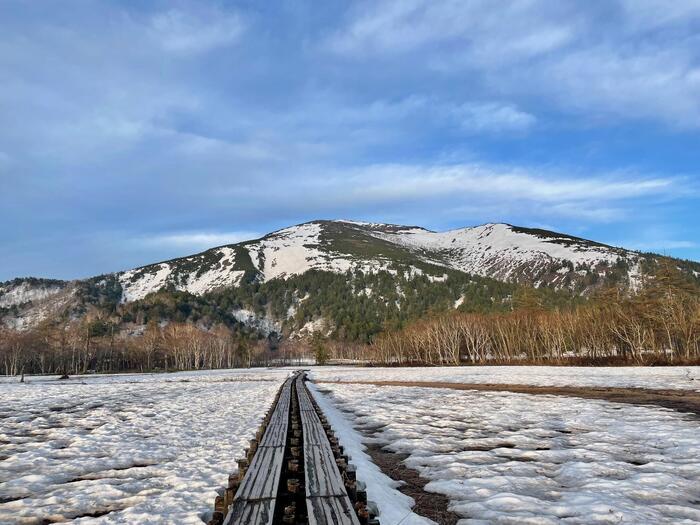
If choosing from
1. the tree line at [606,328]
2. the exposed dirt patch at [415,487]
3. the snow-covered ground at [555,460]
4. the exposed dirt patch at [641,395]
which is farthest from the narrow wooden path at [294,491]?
the tree line at [606,328]

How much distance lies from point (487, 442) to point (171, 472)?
881 cm

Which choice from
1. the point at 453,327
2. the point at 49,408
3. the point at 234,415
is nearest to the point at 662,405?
the point at 234,415

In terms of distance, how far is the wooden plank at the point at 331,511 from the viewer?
5306 millimetres

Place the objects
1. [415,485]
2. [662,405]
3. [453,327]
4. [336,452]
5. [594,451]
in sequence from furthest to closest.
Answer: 1. [453,327]
2. [662,405]
3. [594,451]
4. [336,452]
5. [415,485]

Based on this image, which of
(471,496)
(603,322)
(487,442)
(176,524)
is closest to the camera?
(176,524)

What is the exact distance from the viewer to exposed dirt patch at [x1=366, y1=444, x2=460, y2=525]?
704 cm

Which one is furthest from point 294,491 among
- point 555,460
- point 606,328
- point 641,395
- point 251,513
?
point 606,328

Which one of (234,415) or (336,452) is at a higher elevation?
(336,452)

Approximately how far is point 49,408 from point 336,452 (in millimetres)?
21030

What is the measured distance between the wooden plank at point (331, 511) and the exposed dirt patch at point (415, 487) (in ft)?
6.35

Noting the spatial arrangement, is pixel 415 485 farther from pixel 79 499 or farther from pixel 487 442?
pixel 79 499

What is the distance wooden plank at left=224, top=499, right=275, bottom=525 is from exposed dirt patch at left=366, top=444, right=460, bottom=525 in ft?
9.39

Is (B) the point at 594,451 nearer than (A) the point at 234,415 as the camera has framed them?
Yes

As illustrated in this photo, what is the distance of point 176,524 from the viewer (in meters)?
6.63
